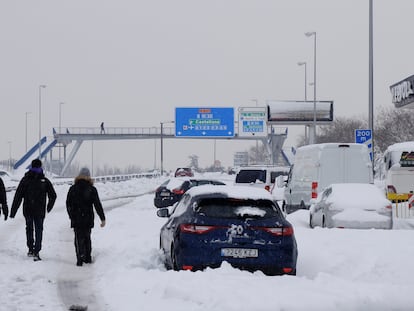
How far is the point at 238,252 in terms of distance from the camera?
390 inches

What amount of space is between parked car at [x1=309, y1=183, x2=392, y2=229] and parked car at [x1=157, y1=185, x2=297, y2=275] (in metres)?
7.17

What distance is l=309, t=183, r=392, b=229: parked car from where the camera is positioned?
17031mm

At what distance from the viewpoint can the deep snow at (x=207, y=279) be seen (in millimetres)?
8016

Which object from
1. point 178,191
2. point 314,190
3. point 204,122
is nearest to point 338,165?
point 314,190

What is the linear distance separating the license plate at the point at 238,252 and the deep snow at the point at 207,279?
0.19m

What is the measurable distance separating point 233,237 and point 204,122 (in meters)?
47.4

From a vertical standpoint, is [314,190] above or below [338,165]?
below

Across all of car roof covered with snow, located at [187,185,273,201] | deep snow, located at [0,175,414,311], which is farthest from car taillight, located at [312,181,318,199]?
car roof covered with snow, located at [187,185,273,201]

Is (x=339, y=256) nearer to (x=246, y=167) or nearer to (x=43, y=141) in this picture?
(x=246, y=167)

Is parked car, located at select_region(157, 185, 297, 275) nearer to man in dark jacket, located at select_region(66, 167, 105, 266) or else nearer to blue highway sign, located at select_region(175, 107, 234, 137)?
man in dark jacket, located at select_region(66, 167, 105, 266)

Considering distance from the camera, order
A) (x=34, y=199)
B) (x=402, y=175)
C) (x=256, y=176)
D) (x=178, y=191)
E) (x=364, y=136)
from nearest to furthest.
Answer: (x=34, y=199) → (x=364, y=136) → (x=178, y=191) → (x=256, y=176) → (x=402, y=175)

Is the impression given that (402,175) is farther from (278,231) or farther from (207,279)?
(207,279)

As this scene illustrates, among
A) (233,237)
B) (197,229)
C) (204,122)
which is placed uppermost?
(204,122)

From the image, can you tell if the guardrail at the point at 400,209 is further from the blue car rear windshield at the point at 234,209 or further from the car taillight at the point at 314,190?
the blue car rear windshield at the point at 234,209
